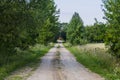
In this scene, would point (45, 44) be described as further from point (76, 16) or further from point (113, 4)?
point (113, 4)

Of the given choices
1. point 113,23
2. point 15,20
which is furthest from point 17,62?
point 113,23

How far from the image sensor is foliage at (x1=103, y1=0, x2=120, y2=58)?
27.3 meters

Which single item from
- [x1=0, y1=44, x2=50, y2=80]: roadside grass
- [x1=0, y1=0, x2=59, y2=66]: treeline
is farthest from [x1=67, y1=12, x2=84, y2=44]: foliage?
[x1=0, y1=0, x2=59, y2=66]: treeline

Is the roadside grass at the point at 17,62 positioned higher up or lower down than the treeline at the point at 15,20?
lower down

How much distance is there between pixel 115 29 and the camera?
90.2 ft

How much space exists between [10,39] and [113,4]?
8.54 m

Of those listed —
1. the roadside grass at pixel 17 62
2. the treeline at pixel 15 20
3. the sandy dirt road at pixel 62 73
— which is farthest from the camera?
the treeline at pixel 15 20

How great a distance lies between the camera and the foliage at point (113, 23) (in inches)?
1077

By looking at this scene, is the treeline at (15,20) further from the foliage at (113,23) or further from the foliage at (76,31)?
the foliage at (76,31)

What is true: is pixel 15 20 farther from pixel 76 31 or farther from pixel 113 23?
pixel 76 31

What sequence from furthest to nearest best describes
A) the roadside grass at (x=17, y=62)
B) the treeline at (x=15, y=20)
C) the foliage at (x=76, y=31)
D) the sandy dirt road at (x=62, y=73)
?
1. the foliage at (x=76, y=31)
2. the treeline at (x=15, y=20)
3. the roadside grass at (x=17, y=62)
4. the sandy dirt road at (x=62, y=73)

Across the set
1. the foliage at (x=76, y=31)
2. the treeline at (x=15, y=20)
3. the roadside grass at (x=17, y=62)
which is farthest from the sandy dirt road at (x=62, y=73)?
the foliage at (x=76, y=31)

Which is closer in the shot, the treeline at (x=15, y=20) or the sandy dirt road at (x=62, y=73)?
the sandy dirt road at (x=62, y=73)

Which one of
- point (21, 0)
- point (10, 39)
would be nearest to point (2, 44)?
point (10, 39)
